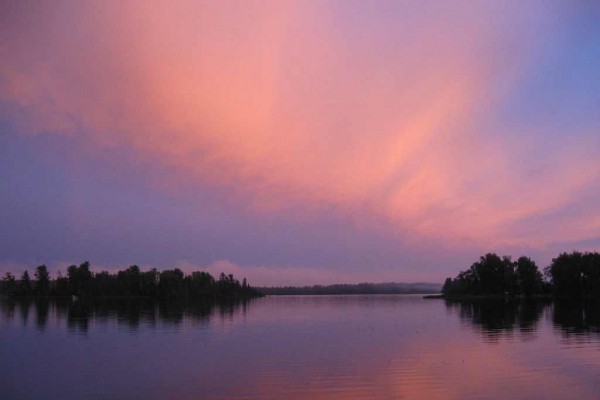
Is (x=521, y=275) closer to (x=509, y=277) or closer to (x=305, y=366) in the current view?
(x=509, y=277)

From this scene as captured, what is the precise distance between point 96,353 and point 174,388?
48.2 ft

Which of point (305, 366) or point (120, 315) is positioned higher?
point (305, 366)

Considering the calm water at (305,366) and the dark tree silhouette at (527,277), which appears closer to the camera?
the calm water at (305,366)

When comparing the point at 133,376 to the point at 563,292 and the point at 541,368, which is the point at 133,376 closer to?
the point at 541,368

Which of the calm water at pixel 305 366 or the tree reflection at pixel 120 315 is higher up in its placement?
the calm water at pixel 305 366

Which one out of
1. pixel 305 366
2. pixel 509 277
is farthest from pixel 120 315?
pixel 509 277

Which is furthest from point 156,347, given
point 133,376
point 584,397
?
point 584,397

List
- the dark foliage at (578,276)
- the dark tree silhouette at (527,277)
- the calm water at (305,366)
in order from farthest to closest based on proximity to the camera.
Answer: the dark tree silhouette at (527,277) → the dark foliage at (578,276) → the calm water at (305,366)

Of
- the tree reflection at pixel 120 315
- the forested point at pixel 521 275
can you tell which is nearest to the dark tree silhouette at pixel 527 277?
the forested point at pixel 521 275

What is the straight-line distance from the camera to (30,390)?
81.3 feet

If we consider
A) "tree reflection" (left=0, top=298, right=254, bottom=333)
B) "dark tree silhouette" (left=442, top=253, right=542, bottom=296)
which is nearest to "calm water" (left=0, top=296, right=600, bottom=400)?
"tree reflection" (left=0, top=298, right=254, bottom=333)

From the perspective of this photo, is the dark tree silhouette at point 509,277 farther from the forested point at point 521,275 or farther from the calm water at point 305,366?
the calm water at point 305,366

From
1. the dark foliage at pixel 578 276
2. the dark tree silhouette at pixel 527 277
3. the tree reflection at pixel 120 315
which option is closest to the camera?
the tree reflection at pixel 120 315

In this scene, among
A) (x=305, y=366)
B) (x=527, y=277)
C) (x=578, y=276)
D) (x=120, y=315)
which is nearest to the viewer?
(x=305, y=366)
